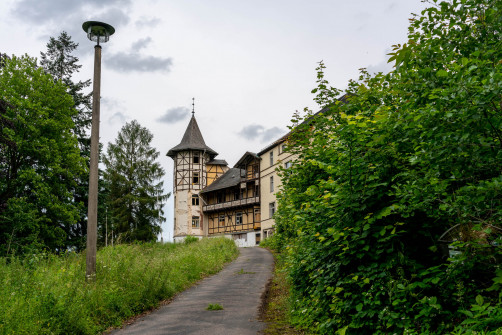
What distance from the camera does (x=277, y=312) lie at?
368 inches

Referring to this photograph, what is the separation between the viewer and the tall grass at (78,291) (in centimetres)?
698

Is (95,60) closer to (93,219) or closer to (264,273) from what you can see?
(93,219)

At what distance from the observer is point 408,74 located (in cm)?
485

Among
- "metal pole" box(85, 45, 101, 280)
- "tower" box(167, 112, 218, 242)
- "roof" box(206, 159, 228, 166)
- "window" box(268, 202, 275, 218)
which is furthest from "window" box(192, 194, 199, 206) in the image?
"metal pole" box(85, 45, 101, 280)

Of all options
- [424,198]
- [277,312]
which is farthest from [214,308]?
[424,198]

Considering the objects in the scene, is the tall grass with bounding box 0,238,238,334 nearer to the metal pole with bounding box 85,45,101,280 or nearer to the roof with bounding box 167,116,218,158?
the metal pole with bounding box 85,45,101,280

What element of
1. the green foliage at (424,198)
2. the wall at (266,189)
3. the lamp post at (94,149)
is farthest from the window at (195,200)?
the green foliage at (424,198)

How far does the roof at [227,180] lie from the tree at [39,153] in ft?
62.6

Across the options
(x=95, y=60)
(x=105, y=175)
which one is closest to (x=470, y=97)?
(x=95, y=60)

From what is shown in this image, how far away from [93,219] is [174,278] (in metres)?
4.24

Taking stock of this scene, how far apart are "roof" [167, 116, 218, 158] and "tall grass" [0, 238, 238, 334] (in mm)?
35449

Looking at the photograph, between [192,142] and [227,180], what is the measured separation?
646 cm

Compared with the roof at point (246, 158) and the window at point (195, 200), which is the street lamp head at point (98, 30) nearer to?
the roof at point (246, 158)

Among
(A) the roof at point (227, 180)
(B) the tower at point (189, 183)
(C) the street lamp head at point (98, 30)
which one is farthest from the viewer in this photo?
(B) the tower at point (189, 183)
